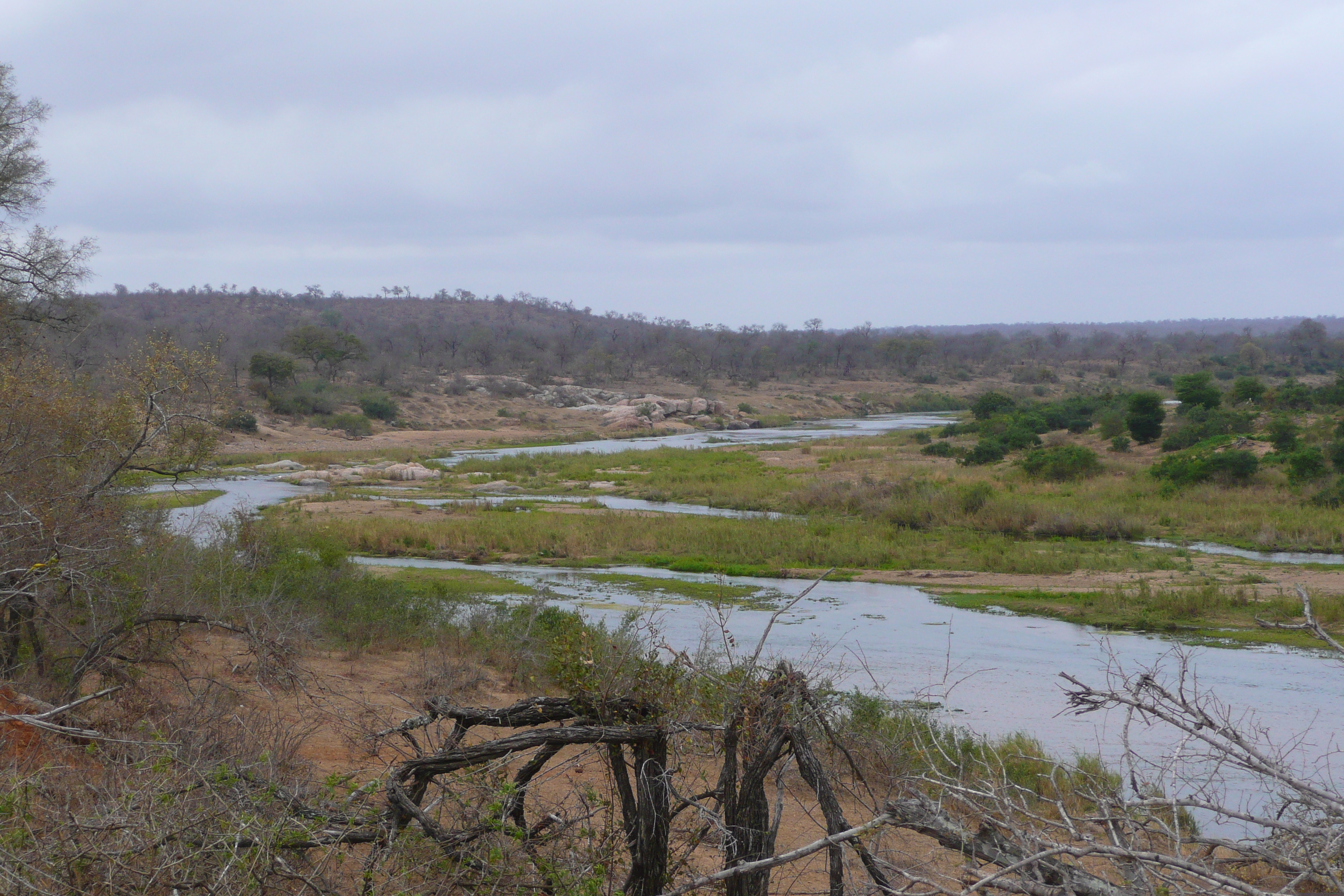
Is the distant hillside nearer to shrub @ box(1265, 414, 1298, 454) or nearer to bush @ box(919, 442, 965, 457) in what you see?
bush @ box(919, 442, 965, 457)

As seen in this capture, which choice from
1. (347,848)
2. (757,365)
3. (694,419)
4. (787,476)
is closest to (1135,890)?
(347,848)

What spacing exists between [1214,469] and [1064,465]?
4755 millimetres

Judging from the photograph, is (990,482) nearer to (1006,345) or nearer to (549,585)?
(549,585)

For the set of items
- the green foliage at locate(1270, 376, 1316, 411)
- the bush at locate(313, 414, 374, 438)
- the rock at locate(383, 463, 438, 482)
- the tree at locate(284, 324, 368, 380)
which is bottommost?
the rock at locate(383, 463, 438, 482)

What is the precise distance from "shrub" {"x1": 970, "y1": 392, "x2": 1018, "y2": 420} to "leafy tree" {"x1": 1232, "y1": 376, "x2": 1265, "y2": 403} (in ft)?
38.9

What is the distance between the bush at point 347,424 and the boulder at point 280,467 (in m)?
13.2

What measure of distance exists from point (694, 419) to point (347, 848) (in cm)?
6881

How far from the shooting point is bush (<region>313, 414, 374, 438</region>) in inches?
2237

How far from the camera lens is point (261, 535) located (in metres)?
16.1

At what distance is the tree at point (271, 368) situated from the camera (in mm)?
58062

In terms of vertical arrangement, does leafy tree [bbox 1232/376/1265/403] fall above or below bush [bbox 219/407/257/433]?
above

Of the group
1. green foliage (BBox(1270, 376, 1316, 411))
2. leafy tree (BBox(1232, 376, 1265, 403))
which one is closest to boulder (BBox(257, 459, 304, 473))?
leafy tree (BBox(1232, 376, 1265, 403))

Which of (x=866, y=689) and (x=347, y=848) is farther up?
(x=347, y=848)

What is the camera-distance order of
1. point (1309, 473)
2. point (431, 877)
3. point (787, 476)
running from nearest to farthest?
point (431, 877)
point (1309, 473)
point (787, 476)
